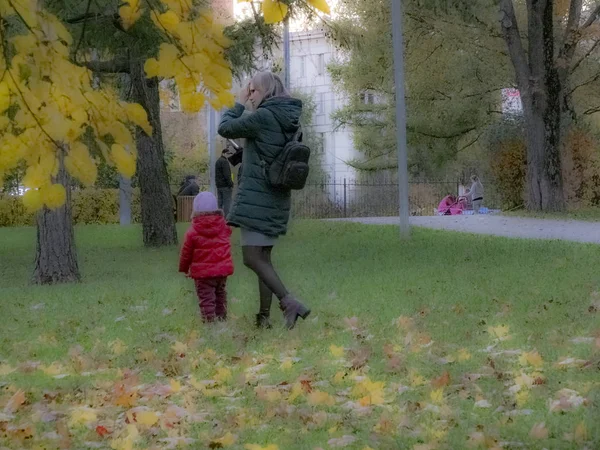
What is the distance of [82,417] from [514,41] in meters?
23.9

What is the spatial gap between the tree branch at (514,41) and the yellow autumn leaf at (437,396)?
2286cm

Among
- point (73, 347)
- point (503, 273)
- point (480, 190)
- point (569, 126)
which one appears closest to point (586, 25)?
point (569, 126)

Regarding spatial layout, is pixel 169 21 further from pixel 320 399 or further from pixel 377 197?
pixel 377 197

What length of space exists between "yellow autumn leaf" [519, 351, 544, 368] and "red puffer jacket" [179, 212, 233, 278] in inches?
106

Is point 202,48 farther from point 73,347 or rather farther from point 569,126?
point 569,126

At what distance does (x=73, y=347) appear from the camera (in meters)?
7.96

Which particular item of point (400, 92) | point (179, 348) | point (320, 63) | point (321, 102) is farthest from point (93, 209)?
point (321, 102)

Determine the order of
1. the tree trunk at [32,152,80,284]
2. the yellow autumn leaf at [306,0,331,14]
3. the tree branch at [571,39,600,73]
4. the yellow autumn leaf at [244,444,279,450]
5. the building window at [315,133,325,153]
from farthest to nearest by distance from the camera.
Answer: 1. the building window at [315,133,325,153]
2. the tree branch at [571,39,600,73]
3. the tree trunk at [32,152,80,284]
4. the yellow autumn leaf at [244,444,279,450]
5. the yellow autumn leaf at [306,0,331,14]

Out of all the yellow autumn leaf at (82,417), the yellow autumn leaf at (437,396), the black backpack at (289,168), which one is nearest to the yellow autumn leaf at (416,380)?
the yellow autumn leaf at (437,396)

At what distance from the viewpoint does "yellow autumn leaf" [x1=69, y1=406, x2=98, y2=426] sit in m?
5.44

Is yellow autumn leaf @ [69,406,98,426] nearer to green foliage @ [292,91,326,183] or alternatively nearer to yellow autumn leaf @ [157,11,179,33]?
yellow autumn leaf @ [157,11,179,33]

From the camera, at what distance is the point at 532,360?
6418 mm

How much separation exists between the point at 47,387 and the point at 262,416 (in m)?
1.66

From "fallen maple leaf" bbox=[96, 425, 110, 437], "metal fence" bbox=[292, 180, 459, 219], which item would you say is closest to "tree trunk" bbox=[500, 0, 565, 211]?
"metal fence" bbox=[292, 180, 459, 219]
